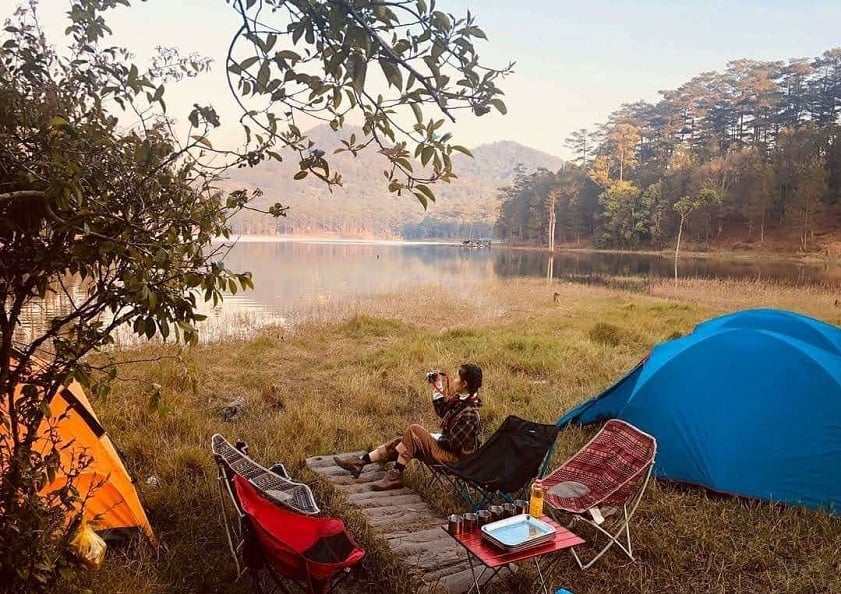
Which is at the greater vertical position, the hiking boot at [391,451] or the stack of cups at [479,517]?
the stack of cups at [479,517]

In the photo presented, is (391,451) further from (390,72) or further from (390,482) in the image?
(390,72)

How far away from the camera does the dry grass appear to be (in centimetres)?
324

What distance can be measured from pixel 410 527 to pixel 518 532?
37.9 inches

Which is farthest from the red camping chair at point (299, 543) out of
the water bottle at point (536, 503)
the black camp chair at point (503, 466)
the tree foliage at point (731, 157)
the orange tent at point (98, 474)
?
the tree foliage at point (731, 157)

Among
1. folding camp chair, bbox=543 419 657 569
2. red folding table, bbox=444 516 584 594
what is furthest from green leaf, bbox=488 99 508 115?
folding camp chair, bbox=543 419 657 569

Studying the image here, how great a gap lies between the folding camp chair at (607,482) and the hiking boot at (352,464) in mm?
1392

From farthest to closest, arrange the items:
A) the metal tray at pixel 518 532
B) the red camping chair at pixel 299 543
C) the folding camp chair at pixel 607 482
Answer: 1. the folding camp chair at pixel 607 482
2. the metal tray at pixel 518 532
3. the red camping chair at pixel 299 543

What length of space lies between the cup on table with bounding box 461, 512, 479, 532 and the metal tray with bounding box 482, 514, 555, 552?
0.20ft

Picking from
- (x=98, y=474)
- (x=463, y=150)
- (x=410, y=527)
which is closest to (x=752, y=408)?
(x=410, y=527)

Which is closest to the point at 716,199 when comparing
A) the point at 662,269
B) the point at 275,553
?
the point at 662,269

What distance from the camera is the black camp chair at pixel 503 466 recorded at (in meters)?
3.77

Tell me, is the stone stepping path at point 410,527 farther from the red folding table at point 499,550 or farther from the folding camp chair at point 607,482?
the folding camp chair at point 607,482

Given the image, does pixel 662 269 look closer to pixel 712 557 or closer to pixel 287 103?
pixel 712 557

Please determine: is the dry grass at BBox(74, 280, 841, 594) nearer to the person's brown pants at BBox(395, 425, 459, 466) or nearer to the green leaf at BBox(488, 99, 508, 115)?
the person's brown pants at BBox(395, 425, 459, 466)
